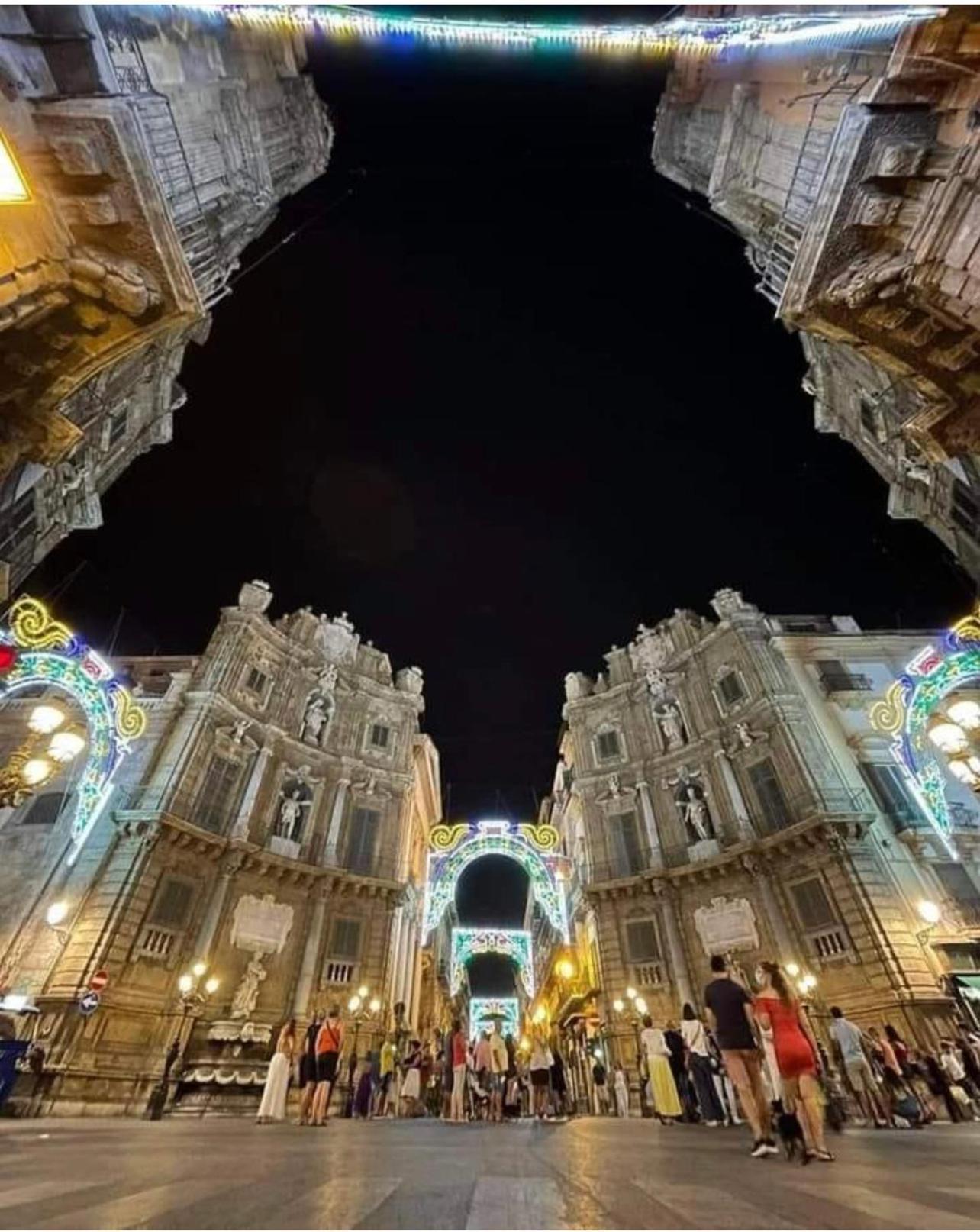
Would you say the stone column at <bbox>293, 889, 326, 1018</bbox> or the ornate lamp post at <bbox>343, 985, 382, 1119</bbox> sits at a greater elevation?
the stone column at <bbox>293, 889, 326, 1018</bbox>

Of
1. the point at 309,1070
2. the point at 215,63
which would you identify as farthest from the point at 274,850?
the point at 215,63

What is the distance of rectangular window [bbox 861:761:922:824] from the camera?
64.9ft

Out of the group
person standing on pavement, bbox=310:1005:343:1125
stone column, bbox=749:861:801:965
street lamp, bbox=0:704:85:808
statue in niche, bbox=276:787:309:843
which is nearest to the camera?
street lamp, bbox=0:704:85:808

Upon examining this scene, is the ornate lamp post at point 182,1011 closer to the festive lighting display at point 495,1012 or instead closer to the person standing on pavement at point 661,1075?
the person standing on pavement at point 661,1075

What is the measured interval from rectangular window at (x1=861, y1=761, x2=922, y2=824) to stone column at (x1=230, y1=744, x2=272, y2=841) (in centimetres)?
2380

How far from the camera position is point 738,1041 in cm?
532

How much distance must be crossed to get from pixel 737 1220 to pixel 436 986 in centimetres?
4134

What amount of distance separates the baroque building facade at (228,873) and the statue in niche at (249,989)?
A: 6 cm

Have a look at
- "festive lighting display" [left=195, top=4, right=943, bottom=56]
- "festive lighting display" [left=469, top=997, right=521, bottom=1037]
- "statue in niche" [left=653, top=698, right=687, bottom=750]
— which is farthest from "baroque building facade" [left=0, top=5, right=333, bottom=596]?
"festive lighting display" [left=469, top=997, right=521, bottom=1037]

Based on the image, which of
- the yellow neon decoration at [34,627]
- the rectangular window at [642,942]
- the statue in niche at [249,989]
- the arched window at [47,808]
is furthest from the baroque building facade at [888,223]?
the arched window at [47,808]

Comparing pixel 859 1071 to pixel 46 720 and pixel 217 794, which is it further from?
pixel 217 794

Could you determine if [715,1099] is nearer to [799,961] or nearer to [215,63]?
[799,961]

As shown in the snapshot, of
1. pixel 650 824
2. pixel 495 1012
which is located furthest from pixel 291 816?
pixel 495 1012

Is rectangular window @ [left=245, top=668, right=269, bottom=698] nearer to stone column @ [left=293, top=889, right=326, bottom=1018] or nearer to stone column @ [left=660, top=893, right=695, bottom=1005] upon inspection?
stone column @ [left=293, top=889, right=326, bottom=1018]
